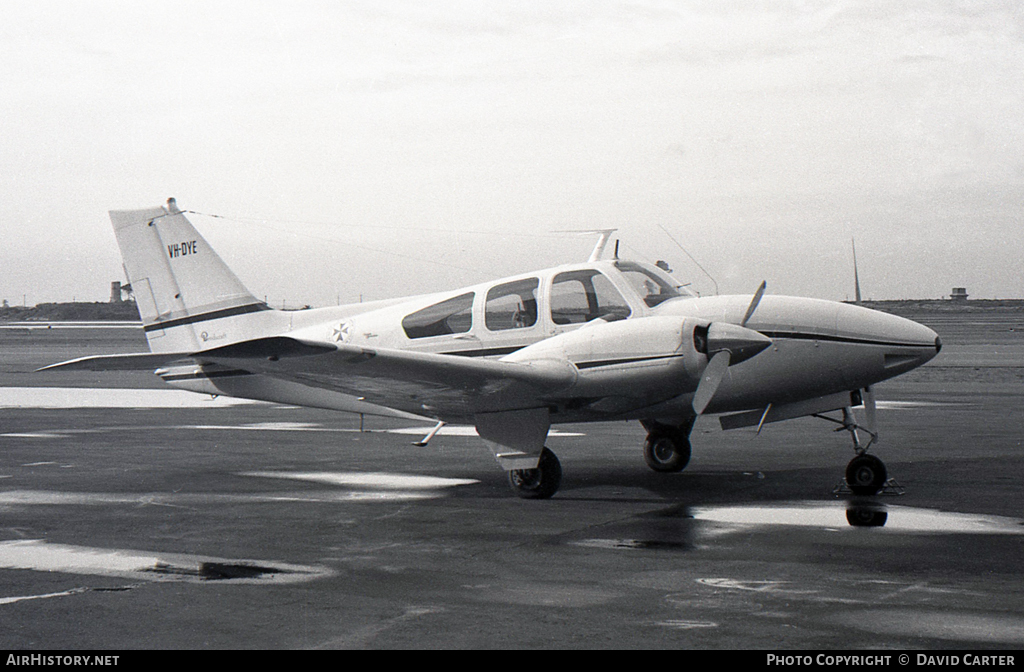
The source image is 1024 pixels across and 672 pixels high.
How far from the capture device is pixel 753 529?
938 centimetres

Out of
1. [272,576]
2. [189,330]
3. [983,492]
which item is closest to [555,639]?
[272,576]

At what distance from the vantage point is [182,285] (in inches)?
586

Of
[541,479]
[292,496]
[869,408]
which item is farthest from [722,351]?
[292,496]

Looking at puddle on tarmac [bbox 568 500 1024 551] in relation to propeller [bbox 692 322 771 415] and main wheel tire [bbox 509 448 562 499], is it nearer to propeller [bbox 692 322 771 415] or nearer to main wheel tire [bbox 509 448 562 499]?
propeller [bbox 692 322 771 415]

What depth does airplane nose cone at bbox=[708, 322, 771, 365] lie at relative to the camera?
1069 centimetres

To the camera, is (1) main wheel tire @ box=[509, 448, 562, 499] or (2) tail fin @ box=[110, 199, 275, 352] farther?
(2) tail fin @ box=[110, 199, 275, 352]

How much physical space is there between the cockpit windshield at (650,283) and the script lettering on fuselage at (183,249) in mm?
6437

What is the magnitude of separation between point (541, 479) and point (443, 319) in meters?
2.59

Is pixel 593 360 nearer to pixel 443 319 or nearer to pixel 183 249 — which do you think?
pixel 443 319

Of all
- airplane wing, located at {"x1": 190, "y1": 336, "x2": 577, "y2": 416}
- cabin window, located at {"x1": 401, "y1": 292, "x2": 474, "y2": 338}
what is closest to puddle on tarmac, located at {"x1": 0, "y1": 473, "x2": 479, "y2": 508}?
airplane wing, located at {"x1": 190, "y1": 336, "x2": 577, "y2": 416}

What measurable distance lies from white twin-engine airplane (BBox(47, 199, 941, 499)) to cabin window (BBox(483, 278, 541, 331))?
1 centimetres

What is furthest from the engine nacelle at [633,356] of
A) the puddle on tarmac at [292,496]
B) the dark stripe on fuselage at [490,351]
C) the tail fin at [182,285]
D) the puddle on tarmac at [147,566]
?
the tail fin at [182,285]

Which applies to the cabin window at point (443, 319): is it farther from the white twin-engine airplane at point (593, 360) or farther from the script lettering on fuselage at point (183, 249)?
the script lettering on fuselage at point (183, 249)

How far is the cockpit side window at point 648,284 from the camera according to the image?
480 inches
